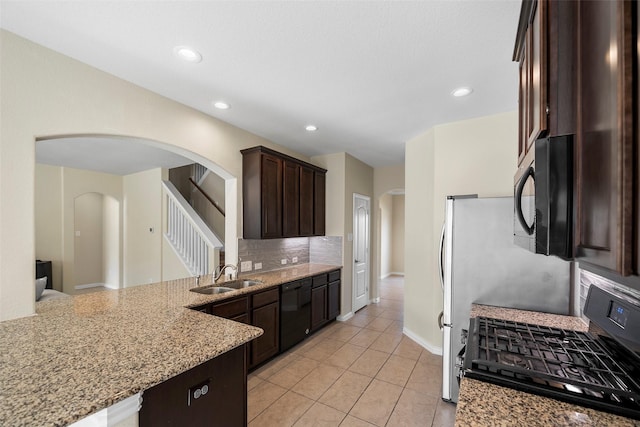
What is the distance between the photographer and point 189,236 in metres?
5.05

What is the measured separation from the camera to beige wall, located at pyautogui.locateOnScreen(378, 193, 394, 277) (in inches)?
319

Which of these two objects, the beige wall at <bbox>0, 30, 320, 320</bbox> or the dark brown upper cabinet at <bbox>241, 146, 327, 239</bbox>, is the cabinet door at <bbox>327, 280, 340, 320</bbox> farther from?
the beige wall at <bbox>0, 30, 320, 320</bbox>

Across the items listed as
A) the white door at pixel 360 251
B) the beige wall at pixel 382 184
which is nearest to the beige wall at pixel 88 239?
the white door at pixel 360 251

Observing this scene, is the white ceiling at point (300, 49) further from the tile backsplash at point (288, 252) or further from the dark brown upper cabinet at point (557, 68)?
the tile backsplash at point (288, 252)

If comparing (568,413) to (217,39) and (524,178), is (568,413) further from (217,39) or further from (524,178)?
(217,39)

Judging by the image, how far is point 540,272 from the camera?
6.59ft

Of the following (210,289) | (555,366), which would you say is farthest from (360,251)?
(555,366)

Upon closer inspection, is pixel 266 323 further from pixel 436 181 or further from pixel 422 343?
pixel 436 181

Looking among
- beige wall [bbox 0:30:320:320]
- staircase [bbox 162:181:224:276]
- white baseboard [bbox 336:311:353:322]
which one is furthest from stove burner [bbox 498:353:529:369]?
staircase [bbox 162:181:224:276]

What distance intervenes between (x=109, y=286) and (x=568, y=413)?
8.73 m

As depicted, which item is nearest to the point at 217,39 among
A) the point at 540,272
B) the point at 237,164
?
the point at 237,164

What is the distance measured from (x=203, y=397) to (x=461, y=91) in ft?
9.82

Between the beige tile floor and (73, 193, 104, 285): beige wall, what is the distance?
20.9 ft

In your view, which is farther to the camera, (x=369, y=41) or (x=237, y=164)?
(x=237, y=164)
